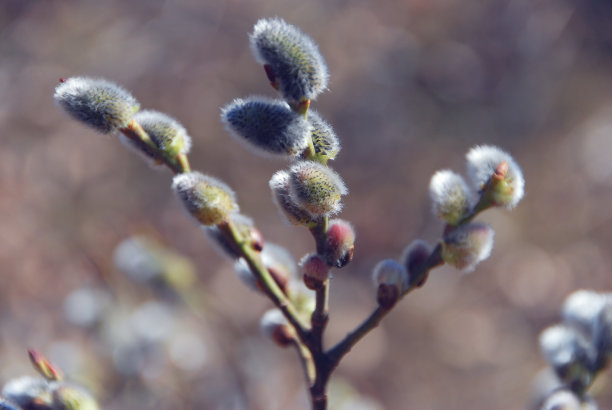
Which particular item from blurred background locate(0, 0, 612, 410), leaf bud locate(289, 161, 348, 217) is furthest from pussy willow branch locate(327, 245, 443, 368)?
blurred background locate(0, 0, 612, 410)

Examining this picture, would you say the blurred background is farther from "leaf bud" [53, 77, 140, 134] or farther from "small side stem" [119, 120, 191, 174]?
"leaf bud" [53, 77, 140, 134]

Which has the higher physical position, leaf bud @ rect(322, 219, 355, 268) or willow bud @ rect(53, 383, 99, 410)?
leaf bud @ rect(322, 219, 355, 268)

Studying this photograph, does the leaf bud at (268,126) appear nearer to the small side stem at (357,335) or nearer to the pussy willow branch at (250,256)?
the pussy willow branch at (250,256)

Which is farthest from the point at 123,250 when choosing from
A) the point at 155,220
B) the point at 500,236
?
the point at 500,236

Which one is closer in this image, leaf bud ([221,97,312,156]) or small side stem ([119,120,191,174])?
leaf bud ([221,97,312,156])

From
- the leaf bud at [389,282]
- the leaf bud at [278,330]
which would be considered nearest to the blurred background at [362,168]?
the leaf bud at [278,330]

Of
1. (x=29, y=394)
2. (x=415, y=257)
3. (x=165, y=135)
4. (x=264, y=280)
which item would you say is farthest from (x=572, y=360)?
(x=29, y=394)
